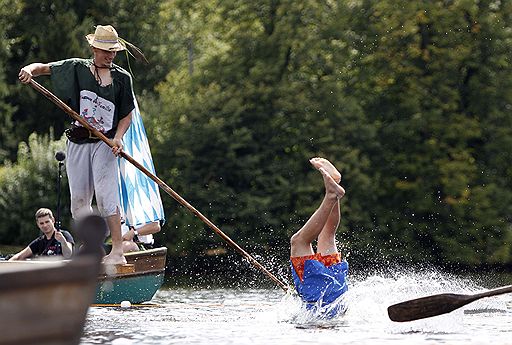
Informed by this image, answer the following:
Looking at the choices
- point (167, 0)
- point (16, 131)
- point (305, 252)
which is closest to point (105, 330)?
point (305, 252)

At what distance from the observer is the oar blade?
30.4ft

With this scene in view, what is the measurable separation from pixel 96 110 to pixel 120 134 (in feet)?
0.95

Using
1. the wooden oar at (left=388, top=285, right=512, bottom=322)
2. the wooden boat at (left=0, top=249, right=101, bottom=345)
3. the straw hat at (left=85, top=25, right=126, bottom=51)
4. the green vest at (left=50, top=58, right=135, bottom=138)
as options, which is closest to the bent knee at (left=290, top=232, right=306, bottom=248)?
the wooden oar at (left=388, top=285, right=512, bottom=322)

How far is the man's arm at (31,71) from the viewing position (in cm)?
1082

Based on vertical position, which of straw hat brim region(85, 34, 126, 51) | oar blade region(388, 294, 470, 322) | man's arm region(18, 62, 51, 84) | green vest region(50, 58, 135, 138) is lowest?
oar blade region(388, 294, 470, 322)

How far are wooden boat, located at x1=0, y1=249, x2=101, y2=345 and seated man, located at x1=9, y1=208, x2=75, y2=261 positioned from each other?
793cm

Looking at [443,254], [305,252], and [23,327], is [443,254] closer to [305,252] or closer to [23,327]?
[305,252]

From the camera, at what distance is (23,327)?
533cm

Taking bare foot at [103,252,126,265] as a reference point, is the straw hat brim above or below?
above

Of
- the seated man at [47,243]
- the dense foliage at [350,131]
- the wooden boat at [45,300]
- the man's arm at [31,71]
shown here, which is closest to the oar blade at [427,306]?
the man's arm at [31,71]

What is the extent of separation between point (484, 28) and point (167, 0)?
1048 cm

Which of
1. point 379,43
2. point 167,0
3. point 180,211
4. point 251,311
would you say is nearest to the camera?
point 251,311

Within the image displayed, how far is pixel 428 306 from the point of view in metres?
9.31

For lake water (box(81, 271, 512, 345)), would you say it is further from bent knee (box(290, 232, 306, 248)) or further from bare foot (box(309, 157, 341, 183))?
bare foot (box(309, 157, 341, 183))
